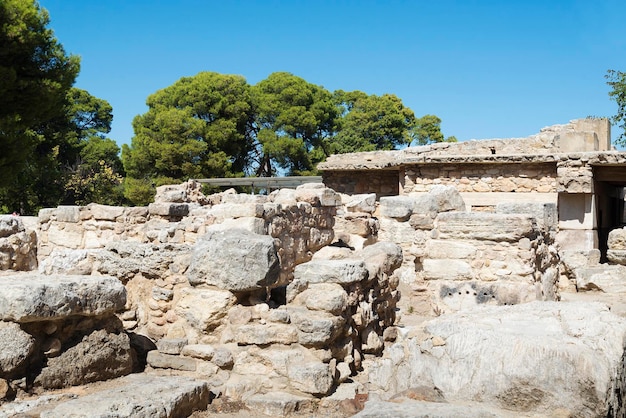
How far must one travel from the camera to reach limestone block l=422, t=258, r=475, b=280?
6.76 metres

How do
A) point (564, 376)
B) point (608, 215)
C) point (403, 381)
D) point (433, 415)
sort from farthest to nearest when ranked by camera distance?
point (608, 215)
point (403, 381)
point (564, 376)
point (433, 415)

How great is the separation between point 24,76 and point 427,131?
2728 centimetres

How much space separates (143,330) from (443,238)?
3.60 m

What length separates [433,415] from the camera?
2.72m

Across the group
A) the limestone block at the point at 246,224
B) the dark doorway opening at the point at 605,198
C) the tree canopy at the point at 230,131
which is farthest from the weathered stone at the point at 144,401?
the tree canopy at the point at 230,131

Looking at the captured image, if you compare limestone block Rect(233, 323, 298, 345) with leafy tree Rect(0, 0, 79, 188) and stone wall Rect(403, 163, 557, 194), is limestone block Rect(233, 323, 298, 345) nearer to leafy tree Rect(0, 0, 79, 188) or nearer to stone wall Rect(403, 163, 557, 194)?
stone wall Rect(403, 163, 557, 194)

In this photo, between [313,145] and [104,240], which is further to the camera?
[313,145]

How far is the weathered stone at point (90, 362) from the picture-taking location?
142 inches

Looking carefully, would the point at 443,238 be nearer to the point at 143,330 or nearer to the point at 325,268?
the point at 325,268

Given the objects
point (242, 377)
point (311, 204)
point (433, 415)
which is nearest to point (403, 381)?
point (433, 415)

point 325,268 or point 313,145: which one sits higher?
point 313,145

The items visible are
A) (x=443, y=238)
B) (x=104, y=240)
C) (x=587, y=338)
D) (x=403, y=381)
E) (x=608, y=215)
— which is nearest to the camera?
(x=587, y=338)

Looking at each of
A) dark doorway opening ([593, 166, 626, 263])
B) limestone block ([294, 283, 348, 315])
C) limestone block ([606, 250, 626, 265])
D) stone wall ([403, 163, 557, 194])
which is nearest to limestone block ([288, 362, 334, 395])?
limestone block ([294, 283, 348, 315])

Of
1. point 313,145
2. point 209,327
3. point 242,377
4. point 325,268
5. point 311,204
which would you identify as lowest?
point 242,377
